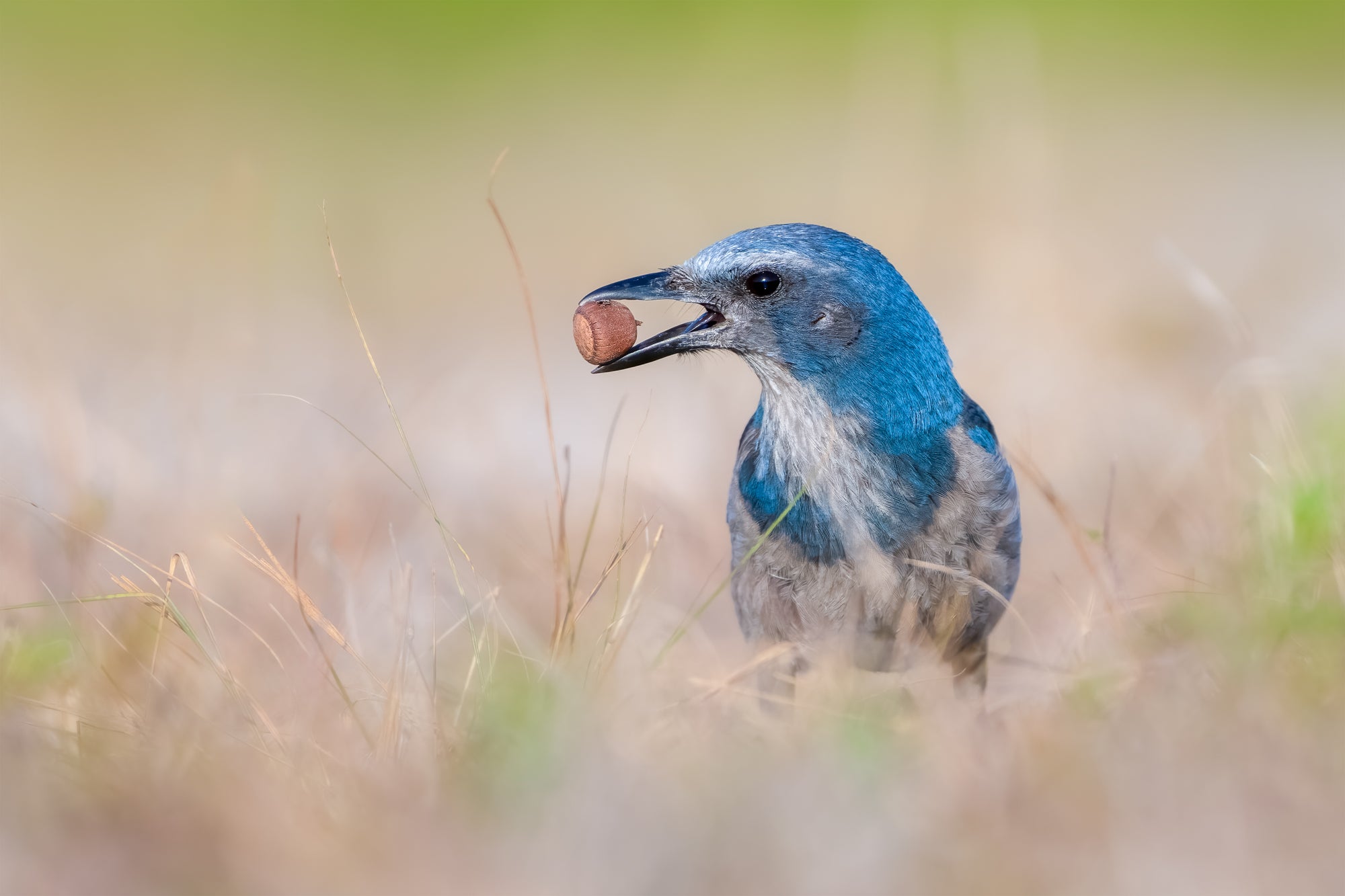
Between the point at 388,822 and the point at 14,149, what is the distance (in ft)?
38.1

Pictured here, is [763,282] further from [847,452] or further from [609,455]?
[609,455]

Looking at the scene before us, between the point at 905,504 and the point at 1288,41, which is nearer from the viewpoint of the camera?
the point at 905,504

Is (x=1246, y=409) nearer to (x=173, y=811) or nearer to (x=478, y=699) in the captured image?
(x=478, y=699)

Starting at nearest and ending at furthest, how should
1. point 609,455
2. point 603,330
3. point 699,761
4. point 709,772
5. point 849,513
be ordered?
point 709,772, point 699,761, point 849,513, point 603,330, point 609,455

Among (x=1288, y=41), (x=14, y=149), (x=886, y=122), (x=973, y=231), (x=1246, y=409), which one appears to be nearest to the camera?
(x=1246, y=409)

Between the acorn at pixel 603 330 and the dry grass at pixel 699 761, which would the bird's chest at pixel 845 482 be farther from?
the acorn at pixel 603 330

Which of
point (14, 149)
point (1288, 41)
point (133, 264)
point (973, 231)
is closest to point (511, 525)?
point (973, 231)

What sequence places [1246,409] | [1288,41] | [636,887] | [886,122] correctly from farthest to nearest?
[1288,41] → [886,122] → [1246,409] → [636,887]

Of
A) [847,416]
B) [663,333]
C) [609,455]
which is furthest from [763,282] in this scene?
[609,455]

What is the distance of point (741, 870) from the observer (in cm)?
222

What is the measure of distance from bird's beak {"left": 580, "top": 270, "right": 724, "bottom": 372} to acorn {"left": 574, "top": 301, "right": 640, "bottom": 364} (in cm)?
2

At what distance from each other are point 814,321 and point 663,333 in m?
0.43

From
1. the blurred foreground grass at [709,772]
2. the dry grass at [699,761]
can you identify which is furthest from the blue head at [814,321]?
the blurred foreground grass at [709,772]

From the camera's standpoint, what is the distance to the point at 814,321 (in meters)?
3.89
